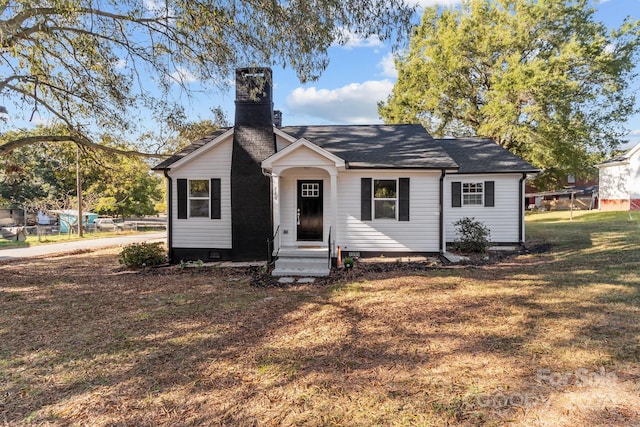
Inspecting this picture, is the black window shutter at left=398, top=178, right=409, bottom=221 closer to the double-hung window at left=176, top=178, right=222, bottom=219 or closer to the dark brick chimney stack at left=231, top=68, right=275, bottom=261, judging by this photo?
the dark brick chimney stack at left=231, top=68, right=275, bottom=261

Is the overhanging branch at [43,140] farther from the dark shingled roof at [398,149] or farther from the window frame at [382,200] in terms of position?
the window frame at [382,200]

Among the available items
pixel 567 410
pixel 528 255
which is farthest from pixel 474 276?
pixel 567 410

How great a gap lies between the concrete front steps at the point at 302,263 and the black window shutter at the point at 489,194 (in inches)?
275

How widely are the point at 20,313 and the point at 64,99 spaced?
24.1 feet

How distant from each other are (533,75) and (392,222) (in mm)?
16012

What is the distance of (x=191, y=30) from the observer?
803 cm

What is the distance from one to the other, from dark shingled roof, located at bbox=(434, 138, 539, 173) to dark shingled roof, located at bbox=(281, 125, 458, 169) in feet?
3.55

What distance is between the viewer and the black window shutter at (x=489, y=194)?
1294cm

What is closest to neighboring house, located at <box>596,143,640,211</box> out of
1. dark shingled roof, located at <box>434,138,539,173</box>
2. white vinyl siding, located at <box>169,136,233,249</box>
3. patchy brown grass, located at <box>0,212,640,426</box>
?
dark shingled roof, located at <box>434,138,539,173</box>

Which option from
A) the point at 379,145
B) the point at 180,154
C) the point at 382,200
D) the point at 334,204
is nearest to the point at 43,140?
the point at 180,154

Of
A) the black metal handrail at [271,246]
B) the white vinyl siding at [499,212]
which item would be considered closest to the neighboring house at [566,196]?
the white vinyl siding at [499,212]

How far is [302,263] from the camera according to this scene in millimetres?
9102

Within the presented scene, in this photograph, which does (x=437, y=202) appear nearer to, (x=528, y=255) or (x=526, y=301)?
(x=528, y=255)

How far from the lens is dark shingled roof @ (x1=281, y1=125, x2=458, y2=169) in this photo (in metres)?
10.6
